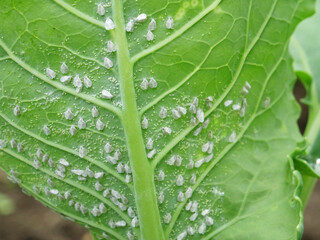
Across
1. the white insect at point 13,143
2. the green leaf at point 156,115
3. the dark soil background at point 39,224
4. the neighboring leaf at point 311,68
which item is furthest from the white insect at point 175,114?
the dark soil background at point 39,224

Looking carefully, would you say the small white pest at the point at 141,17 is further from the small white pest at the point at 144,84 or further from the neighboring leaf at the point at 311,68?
the neighboring leaf at the point at 311,68

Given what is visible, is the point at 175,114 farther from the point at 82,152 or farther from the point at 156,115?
the point at 82,152

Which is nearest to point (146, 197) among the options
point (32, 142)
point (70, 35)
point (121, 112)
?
point (121, 112)

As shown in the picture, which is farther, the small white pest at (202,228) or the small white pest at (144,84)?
the small white pest at (202,228)

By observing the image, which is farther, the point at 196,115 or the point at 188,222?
the point at 188,222

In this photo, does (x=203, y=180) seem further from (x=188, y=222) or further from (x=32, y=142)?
(x=32, y=142)
